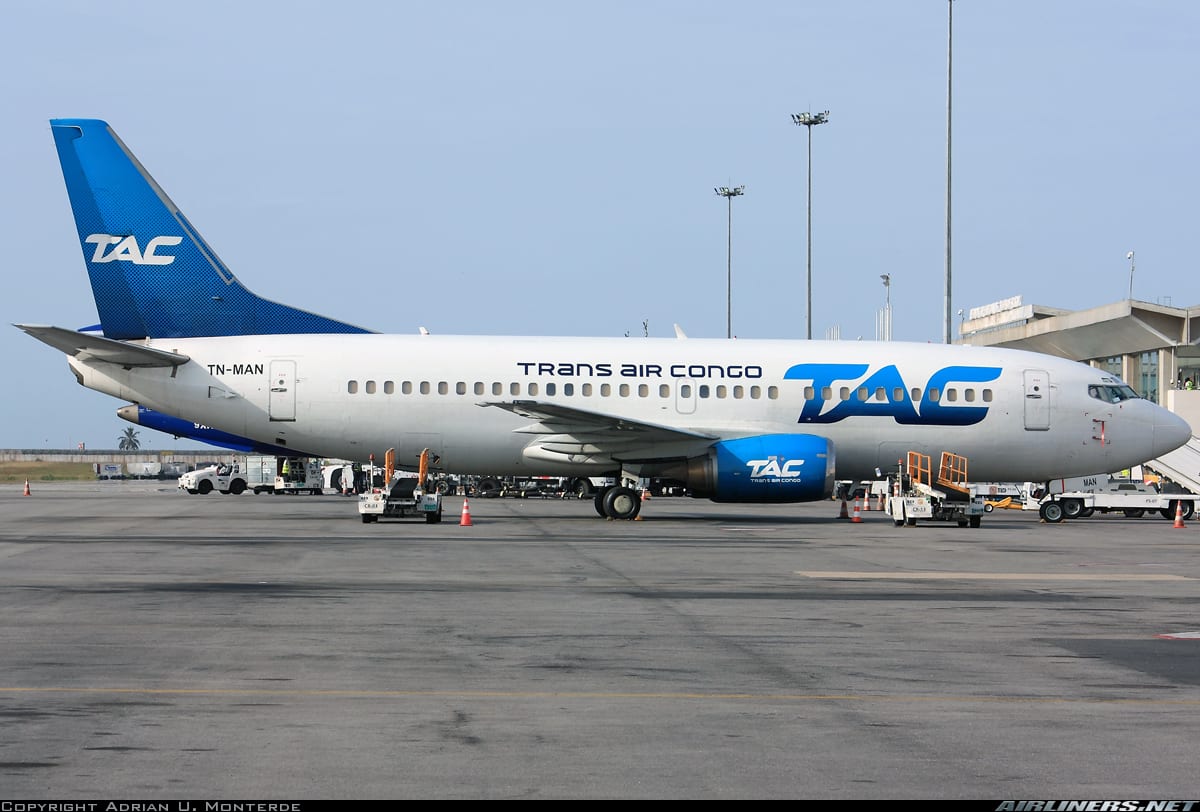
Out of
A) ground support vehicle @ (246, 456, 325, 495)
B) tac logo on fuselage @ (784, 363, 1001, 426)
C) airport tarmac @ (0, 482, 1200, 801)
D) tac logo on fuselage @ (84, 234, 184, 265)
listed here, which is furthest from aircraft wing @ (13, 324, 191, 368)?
ground support vehicle @ (246, 456, 325, 495)

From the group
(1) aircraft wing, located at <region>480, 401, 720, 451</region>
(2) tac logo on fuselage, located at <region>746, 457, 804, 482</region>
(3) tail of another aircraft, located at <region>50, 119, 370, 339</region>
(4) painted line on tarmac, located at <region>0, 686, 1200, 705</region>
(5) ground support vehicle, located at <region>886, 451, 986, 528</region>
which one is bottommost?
(4) painted line on tarmac, located at <region>0, 686, 1200, 705</region>

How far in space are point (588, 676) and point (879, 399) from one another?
74.3 feet

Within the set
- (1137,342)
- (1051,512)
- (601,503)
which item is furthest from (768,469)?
(1137,342)

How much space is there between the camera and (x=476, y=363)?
101 ft

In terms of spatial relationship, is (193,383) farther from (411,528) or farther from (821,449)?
(821,449)

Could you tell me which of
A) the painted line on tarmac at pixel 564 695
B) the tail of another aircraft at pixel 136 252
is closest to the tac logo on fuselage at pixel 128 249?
the tail of another aircraft at pixel 136 252

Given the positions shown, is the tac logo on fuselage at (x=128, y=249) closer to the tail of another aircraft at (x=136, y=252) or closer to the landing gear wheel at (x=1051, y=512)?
the tail of another aircraft at (x=136, y=252)

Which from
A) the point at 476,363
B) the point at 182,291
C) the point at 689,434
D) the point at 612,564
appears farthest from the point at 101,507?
the point at 612,564

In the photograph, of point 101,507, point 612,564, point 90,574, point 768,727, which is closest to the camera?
point 768,727

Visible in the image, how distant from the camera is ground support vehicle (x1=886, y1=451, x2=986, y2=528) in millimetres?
30031

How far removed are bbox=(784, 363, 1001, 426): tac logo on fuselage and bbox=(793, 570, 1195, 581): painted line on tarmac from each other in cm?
1239

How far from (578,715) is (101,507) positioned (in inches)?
1328

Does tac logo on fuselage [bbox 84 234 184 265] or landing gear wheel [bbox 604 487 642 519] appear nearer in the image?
tac logo on fuselage [bbox 84 234 184 265]

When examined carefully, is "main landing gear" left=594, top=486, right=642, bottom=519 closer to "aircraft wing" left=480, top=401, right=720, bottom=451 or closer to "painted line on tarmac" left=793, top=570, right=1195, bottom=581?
"aircraft wing" left=480, top=401, right=720, bottom=451
